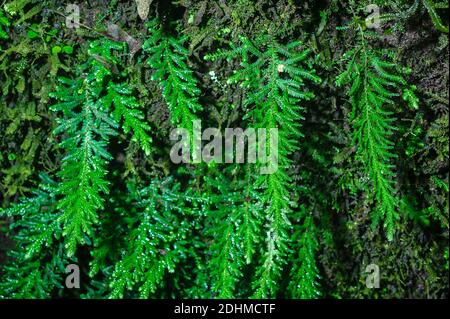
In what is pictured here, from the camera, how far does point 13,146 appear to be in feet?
5.02

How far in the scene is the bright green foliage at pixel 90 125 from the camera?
1.21 meters

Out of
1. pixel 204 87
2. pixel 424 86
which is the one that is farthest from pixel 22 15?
pixel 424 86

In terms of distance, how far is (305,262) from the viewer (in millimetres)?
1508

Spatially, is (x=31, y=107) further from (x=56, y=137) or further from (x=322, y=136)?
(x=322, y=136)

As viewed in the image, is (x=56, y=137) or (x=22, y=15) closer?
(x=22, y=15)

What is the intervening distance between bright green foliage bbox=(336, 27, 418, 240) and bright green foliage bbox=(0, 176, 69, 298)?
0.99 m

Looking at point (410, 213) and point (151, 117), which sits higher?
point (151, 117)

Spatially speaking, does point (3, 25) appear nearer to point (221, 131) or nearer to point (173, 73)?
point (173, 73)

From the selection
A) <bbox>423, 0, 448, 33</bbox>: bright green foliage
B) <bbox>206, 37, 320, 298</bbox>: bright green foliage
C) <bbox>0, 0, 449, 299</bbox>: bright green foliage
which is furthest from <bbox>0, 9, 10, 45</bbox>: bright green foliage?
<bbox>423, 0, 448, 33</bbox>: bright green foliage

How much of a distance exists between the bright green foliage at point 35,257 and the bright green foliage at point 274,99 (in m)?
0.68
